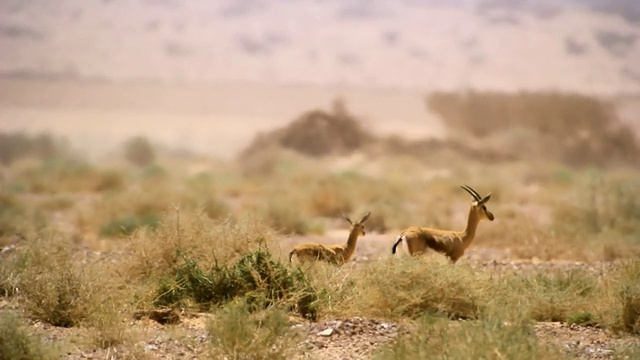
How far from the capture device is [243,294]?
1285 cm

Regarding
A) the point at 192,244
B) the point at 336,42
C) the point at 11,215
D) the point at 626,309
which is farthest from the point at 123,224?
the point at 336,42

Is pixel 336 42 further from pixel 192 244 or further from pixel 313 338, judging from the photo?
pixel 313 338

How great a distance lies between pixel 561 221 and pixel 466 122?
105ft

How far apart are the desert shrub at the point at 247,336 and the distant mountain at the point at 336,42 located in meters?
63.5

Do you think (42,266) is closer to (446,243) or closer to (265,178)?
(446,243)

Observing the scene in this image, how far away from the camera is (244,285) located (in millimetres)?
12852

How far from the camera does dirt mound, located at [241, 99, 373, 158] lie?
49969 mm

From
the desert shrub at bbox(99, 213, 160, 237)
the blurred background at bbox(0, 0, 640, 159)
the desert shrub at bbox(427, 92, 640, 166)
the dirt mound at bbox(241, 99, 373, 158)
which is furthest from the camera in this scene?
the blurred background at bbox(0, 0, 640, 159)

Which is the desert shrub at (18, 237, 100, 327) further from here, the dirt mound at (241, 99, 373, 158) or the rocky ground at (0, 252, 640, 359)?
the dirt mound at (241, 99, 373, 158)

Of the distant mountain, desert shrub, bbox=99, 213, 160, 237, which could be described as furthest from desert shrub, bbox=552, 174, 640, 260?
the distant mountain

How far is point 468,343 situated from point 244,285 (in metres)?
3.89

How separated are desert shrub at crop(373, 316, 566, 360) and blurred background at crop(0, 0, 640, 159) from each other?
188 feet

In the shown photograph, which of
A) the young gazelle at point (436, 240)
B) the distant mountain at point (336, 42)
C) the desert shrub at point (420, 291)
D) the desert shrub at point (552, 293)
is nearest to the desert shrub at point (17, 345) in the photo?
the desert shrub at point (420, 291)

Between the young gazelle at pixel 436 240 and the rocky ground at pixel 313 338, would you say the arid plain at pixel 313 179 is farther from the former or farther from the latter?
the young gazelle at pixel 436 240
